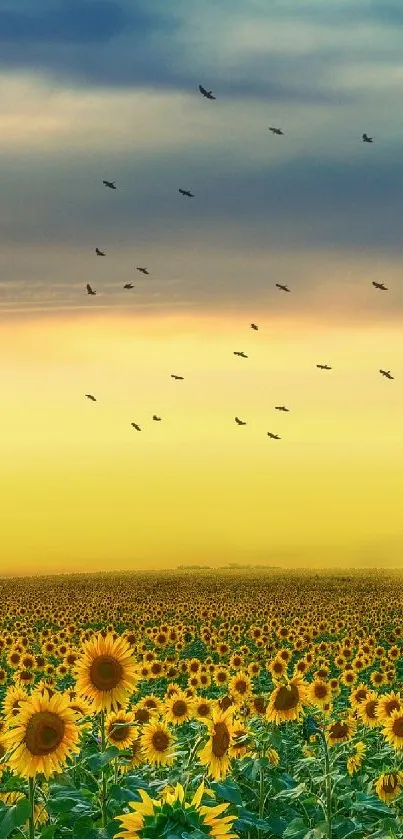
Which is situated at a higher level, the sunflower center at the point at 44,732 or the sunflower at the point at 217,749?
the sunflower center at the point at 44,732

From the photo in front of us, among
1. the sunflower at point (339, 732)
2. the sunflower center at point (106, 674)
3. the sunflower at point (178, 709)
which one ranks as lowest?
the sunflower at point (339, 732)

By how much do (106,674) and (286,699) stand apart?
3845mm

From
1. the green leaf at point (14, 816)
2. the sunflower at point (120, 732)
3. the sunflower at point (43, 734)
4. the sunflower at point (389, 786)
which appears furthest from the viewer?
the sunflower at point (120, 732)

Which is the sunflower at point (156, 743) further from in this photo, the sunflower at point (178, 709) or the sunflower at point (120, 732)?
the sunflower at point (178, 709)

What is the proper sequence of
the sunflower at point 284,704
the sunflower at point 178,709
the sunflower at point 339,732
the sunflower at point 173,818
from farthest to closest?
the sunflower at point 178,709 < the sunflower at point 339,732 < the sunflower at point 284,704 < the sunflower at point 173,818

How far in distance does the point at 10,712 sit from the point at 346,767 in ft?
21.2

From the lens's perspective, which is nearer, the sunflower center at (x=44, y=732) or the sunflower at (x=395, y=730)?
the sunflower center at (x=44, y=732)

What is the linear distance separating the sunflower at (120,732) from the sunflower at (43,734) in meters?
3.62

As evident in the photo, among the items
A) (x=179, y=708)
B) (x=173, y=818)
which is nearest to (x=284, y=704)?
(x=179, y=708)

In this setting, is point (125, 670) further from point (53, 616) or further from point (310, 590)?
point (310, 590)

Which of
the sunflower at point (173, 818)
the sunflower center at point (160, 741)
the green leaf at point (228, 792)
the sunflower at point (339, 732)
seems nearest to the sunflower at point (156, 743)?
the sunflower center at point (160, 741)

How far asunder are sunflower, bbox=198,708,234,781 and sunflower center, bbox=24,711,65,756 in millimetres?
2365

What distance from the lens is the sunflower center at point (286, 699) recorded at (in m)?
12.1

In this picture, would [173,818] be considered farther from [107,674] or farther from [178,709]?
[178,709]
